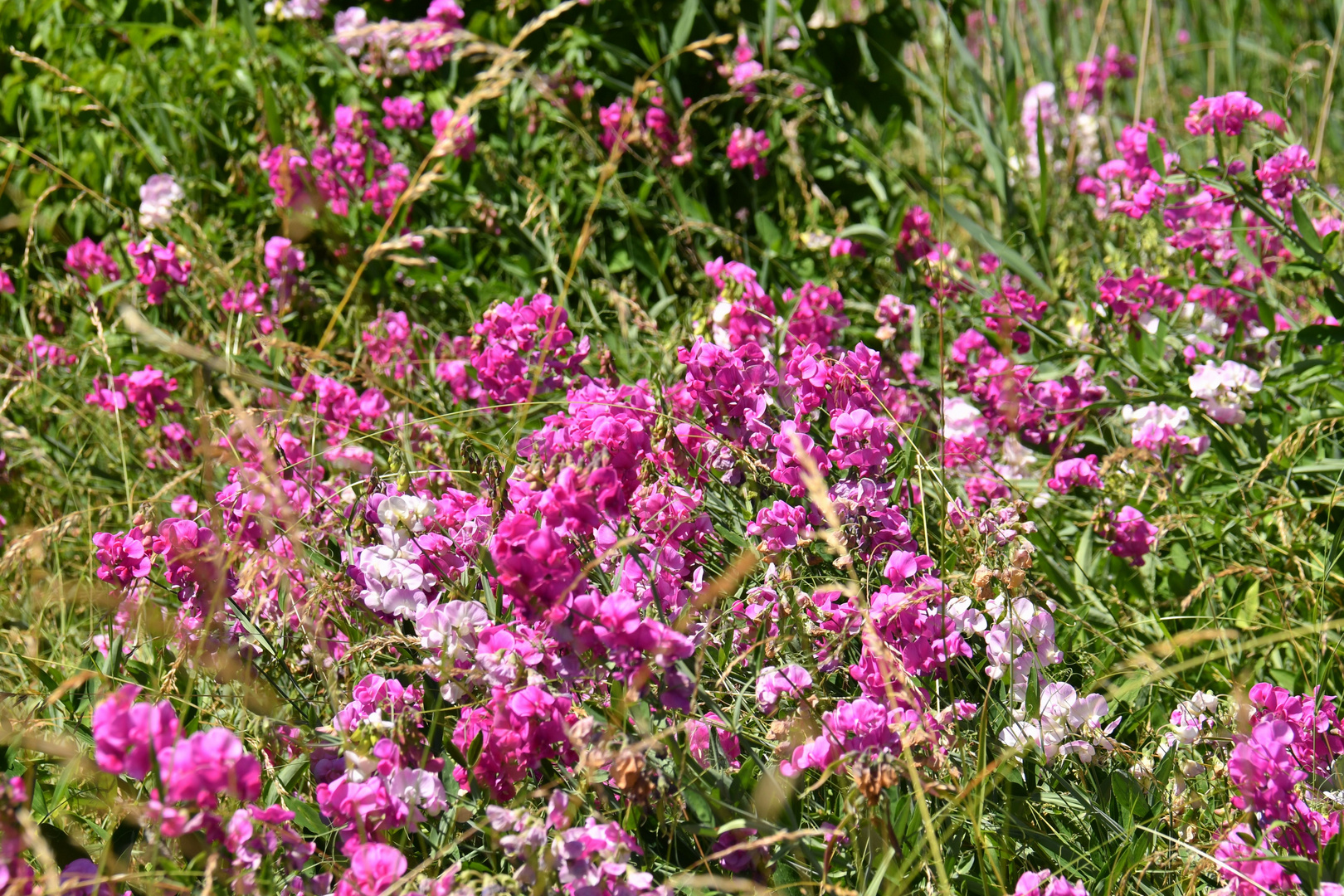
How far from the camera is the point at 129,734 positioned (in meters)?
1.09

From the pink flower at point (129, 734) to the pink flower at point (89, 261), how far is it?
224cm

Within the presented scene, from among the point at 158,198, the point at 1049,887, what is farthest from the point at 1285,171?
the point at 158,198

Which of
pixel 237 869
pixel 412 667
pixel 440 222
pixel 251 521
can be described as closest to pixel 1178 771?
pixel 412 667

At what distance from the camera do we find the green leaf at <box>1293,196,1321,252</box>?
7.23ft

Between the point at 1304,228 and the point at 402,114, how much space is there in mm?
2178

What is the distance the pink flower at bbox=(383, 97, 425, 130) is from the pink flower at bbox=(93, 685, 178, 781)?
2265mm

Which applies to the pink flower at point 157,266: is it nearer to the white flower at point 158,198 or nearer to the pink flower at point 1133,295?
the white flower at point 158,198

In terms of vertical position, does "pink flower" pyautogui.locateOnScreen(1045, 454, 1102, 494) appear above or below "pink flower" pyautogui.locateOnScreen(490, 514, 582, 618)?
below

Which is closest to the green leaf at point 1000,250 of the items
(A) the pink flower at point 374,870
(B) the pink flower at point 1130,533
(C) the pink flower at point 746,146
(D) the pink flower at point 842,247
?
(D) the pink flower at point 842,247

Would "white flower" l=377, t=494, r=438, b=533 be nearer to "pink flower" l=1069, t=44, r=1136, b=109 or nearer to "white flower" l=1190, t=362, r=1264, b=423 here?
"white flower" l=1190, t=362, r=1264, b=423

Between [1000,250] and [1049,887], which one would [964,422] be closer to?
[1000,250]

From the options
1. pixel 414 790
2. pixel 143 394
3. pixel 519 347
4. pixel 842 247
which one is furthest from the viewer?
pixel 842 247

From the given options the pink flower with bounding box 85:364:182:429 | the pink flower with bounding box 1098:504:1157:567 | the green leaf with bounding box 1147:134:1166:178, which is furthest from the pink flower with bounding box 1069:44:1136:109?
the pink flower with bounding box 85:364:182:429

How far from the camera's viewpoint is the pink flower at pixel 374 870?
119cm
